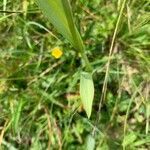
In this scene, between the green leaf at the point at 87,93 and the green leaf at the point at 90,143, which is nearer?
the green leaf at the point at 87,93

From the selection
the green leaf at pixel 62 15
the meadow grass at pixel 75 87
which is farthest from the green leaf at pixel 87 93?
the meadow grass at pixel 75 87

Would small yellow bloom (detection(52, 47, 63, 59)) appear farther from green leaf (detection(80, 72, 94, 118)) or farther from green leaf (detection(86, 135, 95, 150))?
green leaf (detection(80, 72, 94, 118))

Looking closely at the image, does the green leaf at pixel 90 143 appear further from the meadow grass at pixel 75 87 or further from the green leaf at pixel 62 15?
the green leaf at pixel 62 15

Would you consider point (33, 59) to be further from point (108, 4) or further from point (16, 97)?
point (108, 4)

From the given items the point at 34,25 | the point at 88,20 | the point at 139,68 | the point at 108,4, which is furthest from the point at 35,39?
the point at 139,68

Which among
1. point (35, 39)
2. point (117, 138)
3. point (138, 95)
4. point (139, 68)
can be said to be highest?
point (35, 39)
